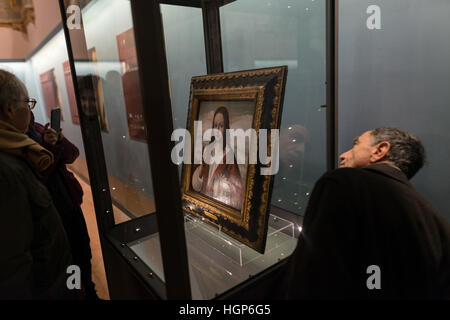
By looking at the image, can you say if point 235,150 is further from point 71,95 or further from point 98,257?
point 71,95

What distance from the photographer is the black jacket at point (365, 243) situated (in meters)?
0.95

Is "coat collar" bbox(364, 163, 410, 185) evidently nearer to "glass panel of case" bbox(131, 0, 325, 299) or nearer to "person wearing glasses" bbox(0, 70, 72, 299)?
"glass panel of case" bbox(131, 0, 325, 299)

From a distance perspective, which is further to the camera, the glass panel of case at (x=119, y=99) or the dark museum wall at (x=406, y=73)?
the dark museum wall at (x=406, y=73)

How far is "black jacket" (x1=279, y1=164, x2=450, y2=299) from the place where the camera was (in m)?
0.95

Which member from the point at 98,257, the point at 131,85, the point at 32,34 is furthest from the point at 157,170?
the point at 32,34

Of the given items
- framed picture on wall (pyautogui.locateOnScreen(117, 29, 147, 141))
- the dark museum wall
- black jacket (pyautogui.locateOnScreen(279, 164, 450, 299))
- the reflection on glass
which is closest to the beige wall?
the reflection on glass

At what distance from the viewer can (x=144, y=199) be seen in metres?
1.22

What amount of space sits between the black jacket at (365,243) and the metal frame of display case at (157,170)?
417 millimetres

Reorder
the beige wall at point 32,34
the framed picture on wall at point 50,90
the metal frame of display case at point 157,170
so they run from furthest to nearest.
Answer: the framed picture on wall at point 50,90 < the beige wall at point 32,34 < the metal frame of display case at point 157,170

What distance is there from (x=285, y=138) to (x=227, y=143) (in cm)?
38

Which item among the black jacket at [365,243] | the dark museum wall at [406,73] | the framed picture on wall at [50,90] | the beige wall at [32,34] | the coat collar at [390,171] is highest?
the beige wall at [32,34]

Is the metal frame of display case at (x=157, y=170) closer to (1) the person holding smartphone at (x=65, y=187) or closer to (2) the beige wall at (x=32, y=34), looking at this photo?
(1) the person holding smartphone at (x=65, y=187)

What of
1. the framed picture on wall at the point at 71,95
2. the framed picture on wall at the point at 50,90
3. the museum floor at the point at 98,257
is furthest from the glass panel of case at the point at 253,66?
the framed picture on wall at the point at 50,90
